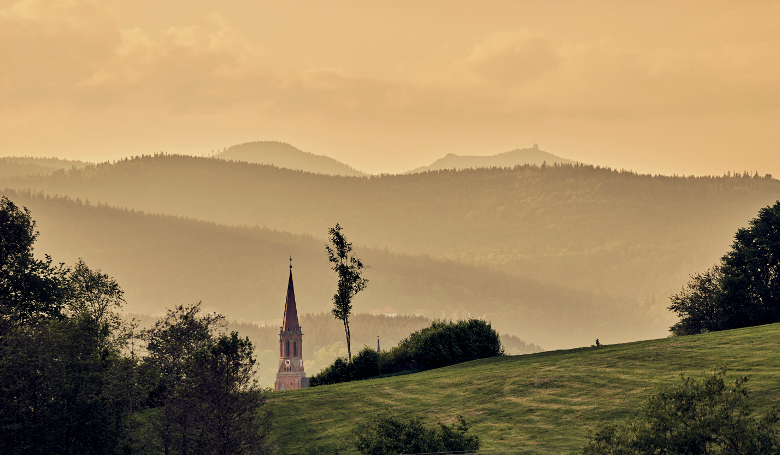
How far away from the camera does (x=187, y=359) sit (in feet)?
165

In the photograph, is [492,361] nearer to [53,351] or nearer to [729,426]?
[53,351]

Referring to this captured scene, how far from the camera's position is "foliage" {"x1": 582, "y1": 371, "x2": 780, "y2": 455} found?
28.0 metres

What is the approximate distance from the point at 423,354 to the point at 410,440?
1744 inches

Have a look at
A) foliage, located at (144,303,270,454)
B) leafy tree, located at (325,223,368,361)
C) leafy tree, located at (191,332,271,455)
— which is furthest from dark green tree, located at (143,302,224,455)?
leafy tree, located at (325,223,368,361)

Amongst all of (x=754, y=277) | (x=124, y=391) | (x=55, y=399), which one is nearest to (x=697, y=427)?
(x=124, y=391)

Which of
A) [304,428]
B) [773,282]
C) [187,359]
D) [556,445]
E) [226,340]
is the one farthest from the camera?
[773,282]

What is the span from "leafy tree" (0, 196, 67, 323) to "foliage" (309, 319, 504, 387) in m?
30.0

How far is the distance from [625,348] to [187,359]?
37201 mm

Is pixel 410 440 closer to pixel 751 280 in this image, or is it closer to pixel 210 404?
pixel 210 404

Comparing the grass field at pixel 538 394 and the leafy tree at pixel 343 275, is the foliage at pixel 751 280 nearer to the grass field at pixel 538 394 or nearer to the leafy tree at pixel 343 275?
the grass field at pixel 538 394

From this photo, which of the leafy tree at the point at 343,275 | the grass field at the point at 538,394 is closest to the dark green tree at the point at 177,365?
the grass field at the point at 538,394

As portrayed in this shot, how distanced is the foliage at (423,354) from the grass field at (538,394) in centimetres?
1311

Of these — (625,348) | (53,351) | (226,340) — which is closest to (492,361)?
(625,348)

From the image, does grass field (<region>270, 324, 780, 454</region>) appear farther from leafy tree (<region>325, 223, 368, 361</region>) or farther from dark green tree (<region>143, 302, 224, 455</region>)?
leafy tree (<region>325, 223, 368, 361</region>)
